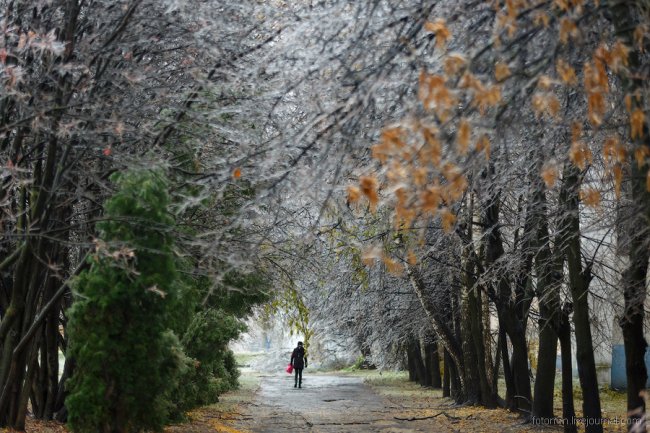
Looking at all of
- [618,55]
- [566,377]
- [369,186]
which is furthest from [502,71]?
[566,377]

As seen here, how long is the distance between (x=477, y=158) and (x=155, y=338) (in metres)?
5.41

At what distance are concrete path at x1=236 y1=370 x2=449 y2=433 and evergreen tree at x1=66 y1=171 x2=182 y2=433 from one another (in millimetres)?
6046

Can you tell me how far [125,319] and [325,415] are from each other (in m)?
10.3

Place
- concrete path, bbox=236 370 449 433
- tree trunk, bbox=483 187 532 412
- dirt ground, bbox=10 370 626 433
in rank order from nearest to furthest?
dirt ground, bbox=10 370 626 433 → concrete path, bbox=236 370 449 433 → tree trunk, bbox=483 187 532 412

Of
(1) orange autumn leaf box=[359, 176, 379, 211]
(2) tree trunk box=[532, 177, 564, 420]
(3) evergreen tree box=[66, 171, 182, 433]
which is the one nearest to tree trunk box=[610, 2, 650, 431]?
(2) tree trunk box=[532, 177, 564, 420]

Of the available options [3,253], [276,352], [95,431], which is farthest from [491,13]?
[276,352]

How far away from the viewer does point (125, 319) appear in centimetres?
1067

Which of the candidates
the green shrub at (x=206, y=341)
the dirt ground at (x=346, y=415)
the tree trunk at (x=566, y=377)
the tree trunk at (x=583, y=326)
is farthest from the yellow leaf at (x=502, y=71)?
the green shrub at (x=206, y=341)

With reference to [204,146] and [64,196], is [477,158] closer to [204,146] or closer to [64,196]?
[204,146]

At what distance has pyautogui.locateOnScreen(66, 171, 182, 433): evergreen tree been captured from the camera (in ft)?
33.8

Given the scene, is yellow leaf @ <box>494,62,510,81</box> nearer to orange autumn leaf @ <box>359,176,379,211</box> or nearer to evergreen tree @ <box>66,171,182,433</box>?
orange autumn leaf @ <box>359,176,379,211</box>

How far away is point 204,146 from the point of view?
12.3 m

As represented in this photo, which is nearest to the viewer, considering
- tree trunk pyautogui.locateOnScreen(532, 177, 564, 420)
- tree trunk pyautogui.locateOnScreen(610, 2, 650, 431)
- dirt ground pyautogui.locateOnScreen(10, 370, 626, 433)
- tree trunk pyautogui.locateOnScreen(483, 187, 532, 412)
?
tree trunk pyautogui.locateOnScreen(610, 2, 650, 431)

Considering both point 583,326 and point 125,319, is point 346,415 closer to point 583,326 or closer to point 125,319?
point 583,326
